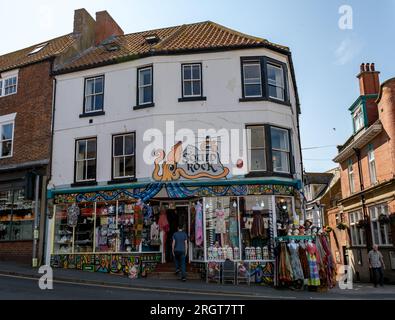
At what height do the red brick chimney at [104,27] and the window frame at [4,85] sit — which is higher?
the red brick chimney at [104,27]

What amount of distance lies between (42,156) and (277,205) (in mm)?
10775

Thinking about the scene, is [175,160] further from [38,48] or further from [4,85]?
[38,48]

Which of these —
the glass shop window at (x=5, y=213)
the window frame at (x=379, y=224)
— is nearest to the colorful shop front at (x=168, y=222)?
the glass shop window at (x=5, y=213)

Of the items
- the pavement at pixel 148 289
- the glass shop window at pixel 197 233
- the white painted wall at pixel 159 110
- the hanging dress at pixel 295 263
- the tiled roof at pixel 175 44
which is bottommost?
the pavement at pixel 148 289

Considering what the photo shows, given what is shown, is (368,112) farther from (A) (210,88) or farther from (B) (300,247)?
(B) (300,247)

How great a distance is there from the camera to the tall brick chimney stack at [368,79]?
26392 mm

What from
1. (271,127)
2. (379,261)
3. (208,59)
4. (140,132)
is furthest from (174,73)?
(379,261)

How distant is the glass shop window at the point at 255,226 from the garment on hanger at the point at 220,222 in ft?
2.28

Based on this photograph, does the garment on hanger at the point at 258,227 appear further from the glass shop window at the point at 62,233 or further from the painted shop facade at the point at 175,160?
the glass shop window at the point at 62,233

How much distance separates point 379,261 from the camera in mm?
19078

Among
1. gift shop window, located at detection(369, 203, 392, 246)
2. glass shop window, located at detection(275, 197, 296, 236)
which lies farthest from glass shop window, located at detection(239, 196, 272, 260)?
gift shop window, located at detection(369, 203, 392, 246)

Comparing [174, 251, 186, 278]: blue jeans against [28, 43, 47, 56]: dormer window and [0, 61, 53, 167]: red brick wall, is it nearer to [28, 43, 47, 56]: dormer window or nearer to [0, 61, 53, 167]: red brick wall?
[0, 61, 53, 167]: red brick wall

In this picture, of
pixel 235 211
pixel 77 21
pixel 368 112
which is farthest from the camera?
pixel 368 112

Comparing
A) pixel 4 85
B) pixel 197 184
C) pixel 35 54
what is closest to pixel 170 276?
pixel 197 184
